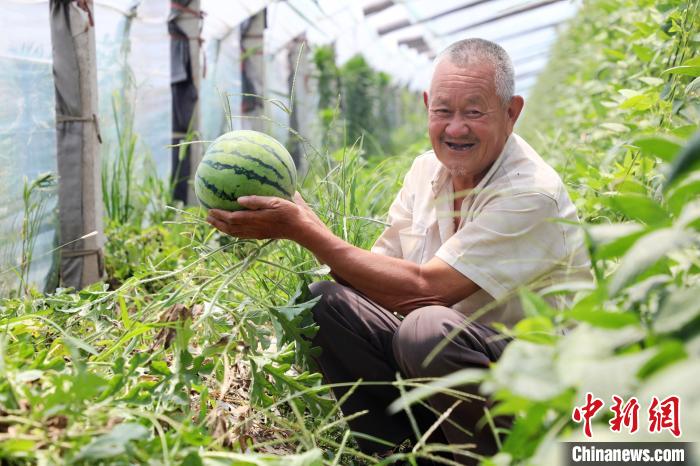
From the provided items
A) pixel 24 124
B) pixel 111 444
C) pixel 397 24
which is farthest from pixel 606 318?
pixel 397 24

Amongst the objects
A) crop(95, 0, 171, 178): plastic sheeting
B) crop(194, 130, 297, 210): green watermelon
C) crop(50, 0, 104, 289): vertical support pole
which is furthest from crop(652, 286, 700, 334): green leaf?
crop(95, 0, 171, 178): plastic sheeting

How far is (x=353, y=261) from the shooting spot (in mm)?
2055

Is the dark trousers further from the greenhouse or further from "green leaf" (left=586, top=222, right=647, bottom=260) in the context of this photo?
"green leaf" (left=586, top=222, right=647, bottom=260)

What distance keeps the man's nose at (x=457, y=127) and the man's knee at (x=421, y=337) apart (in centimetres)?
54

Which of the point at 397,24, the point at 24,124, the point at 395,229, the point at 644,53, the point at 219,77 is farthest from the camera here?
the point at 397,24

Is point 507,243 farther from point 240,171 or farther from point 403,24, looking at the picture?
point 403,24

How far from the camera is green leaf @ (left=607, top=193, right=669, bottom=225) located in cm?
102

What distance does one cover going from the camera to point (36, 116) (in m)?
3.11

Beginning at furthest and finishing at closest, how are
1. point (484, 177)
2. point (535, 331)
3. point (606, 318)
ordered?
point (484, 177)
point (535, 331)
point (606, 318)

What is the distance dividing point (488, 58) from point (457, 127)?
22cm

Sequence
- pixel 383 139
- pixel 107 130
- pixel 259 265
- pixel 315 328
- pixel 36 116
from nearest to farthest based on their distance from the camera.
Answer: pixel 315 328 < pixel 259 265 < pixel 36 116 < pixel 107 130 < pixel 383 139

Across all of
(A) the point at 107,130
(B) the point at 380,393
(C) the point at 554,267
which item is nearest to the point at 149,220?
(A) the point at 107,130

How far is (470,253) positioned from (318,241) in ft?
1.32

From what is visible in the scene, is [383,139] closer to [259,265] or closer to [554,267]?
[259,265]
